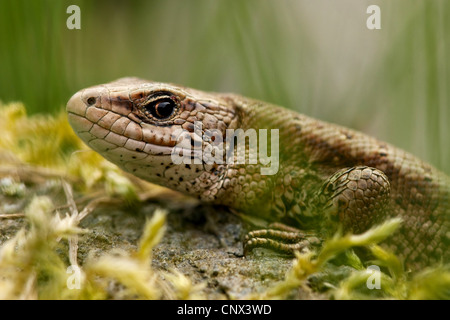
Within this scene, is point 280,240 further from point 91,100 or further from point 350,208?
point 91,100

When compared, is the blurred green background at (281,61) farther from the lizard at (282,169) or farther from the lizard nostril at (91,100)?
the lizard nostril at (91,100)

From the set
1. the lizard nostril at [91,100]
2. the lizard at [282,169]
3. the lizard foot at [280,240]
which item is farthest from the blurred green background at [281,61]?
the lizard nostril at [91,100]

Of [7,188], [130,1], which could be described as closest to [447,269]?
[7,188]

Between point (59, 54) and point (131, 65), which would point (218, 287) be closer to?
point (59, 54)

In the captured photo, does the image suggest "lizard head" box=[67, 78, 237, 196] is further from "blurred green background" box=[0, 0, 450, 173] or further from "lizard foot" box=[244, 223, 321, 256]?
"blurred green background" box=[0, 0, 450, 173]

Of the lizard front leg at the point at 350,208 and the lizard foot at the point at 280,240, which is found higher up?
the lizard front leg at the point at 350,208

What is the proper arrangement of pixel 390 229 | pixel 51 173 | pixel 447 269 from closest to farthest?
pixel 390 229 < pixel 447 269 < pixel 51 173

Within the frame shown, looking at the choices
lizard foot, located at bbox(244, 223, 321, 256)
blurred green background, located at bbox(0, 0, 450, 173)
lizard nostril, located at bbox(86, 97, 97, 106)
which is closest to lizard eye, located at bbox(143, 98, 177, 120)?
lizard nostril, located at bbox(86, 97, 97, 106)

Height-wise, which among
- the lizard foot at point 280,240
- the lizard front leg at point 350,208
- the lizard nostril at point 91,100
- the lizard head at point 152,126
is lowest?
the lizard foot at point 280,240
